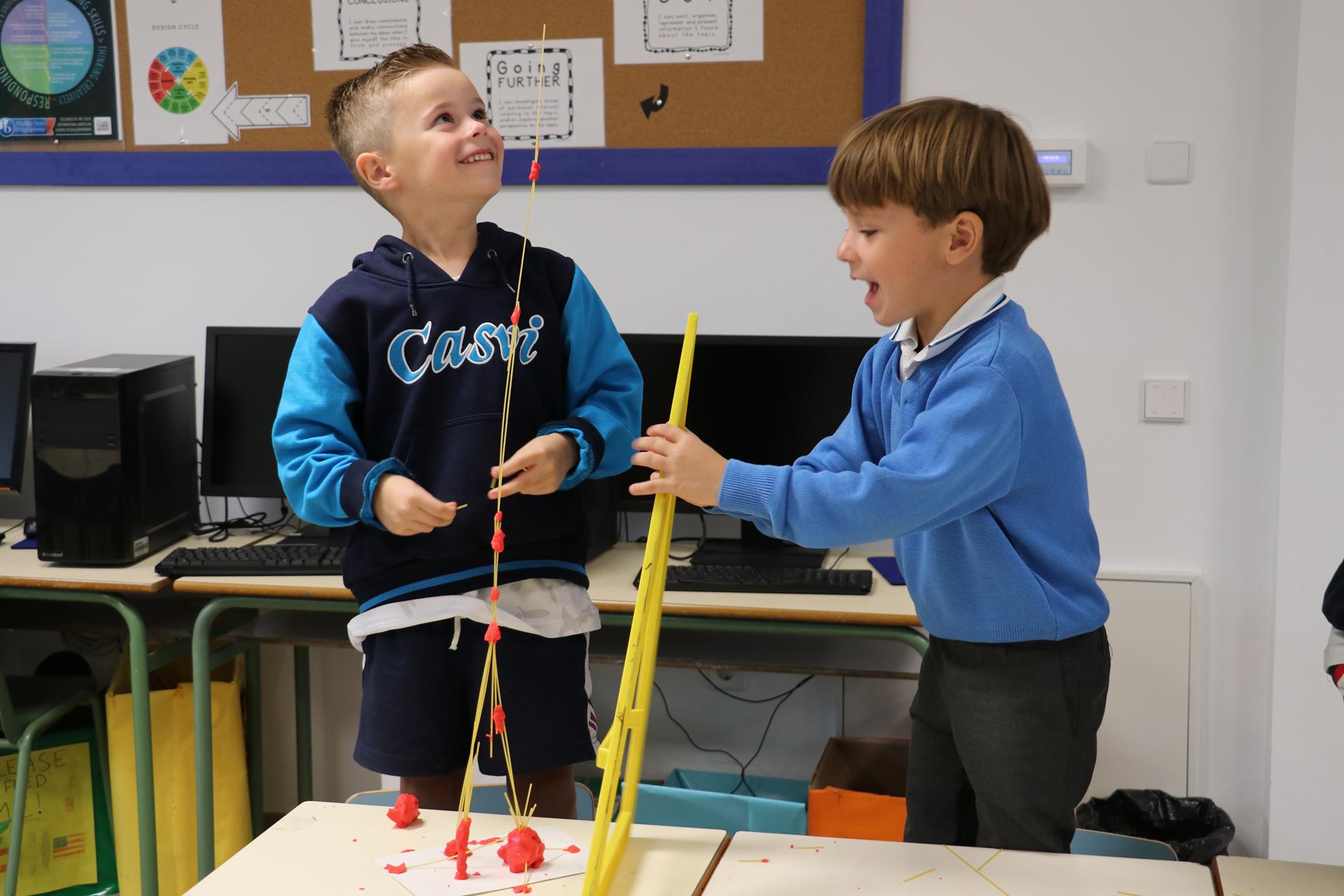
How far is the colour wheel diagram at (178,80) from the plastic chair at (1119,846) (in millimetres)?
2484

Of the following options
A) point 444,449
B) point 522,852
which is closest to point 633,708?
point 522,852

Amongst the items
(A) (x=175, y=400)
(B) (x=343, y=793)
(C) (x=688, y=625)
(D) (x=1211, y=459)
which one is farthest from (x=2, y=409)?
(D) (x=1211, y=459)

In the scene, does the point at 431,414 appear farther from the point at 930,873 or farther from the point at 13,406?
the point at 13,406

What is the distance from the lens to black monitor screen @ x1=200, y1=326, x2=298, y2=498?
2.71 metres

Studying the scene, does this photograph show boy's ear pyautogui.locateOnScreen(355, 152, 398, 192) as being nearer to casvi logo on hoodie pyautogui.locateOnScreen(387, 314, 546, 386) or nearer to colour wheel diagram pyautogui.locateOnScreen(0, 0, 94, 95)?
casvi logo on hoodie pyautogui.locateOnScreen(387, 314, 546, 386)

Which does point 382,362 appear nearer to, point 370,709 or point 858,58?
point 370,709

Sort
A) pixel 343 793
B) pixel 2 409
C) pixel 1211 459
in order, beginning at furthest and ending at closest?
pixel 343 793 < pixel 2 409 < pixel 1211 459

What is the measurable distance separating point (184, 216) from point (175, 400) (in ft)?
1.68

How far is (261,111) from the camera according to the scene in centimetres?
282

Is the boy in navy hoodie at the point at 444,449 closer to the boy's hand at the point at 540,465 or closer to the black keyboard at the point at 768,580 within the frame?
the boy's hand at the point at 540,465

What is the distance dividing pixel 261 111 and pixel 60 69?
54 centimetres

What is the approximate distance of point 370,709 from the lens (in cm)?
145

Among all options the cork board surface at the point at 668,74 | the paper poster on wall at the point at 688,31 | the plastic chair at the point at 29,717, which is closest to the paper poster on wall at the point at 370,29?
the cork board surface at the point at 668,74

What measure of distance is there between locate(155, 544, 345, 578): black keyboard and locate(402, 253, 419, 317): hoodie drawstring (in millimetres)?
1055
